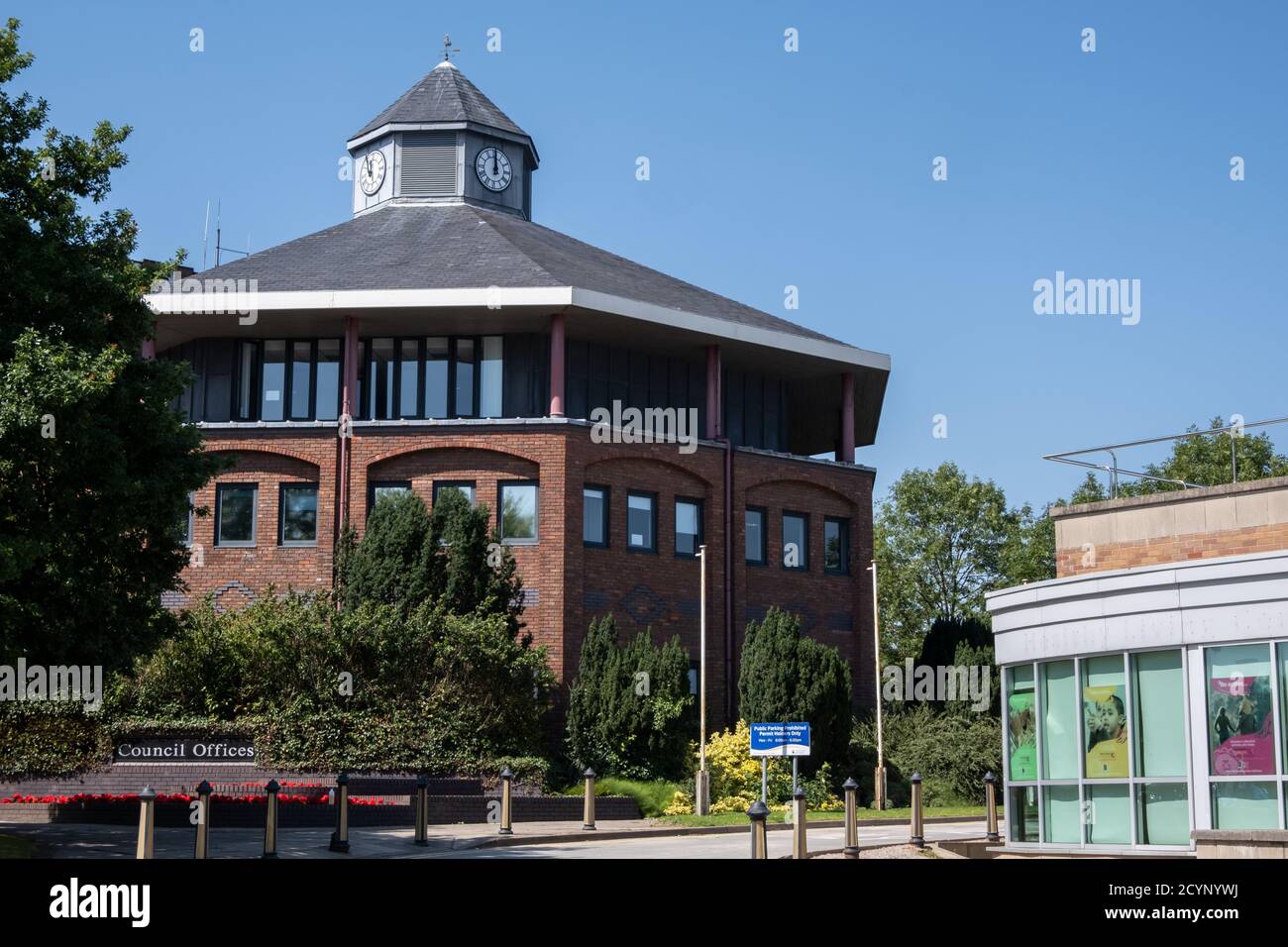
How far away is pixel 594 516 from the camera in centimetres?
3822

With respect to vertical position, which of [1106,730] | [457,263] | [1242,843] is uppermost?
[457,263]

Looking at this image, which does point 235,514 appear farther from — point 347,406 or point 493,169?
point 493,169

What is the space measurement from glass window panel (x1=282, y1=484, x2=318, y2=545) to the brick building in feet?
0.16

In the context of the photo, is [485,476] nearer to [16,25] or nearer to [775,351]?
[775,351]

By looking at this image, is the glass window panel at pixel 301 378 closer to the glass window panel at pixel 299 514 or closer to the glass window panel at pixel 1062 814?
the glass window panel at pixel 299 514

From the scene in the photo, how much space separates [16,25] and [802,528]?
1029 inches

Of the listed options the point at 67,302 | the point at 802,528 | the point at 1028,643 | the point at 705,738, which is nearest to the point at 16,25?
the point at 67,302

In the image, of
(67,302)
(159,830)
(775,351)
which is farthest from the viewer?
(775,351)

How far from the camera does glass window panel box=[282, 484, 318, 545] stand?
125 ft

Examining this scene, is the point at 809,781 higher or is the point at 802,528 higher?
the point at 802,528

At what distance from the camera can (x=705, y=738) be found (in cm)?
3644

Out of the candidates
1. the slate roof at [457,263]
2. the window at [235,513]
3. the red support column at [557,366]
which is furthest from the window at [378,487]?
the slate roof at [457,263]

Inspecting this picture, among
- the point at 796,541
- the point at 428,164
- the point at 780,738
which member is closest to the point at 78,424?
the point at 780,738

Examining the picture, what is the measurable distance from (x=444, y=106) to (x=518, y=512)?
17.3 meters
